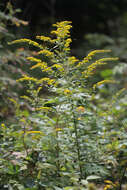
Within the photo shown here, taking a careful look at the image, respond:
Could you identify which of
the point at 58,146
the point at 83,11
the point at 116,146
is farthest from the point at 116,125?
the point at 83,11

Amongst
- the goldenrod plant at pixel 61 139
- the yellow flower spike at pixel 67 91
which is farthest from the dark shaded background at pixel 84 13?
the yellow flower spike at pixel 67 91

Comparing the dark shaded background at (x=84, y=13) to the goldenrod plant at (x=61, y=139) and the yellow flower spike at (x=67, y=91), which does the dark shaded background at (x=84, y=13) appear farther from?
the yellow flower spike at (x=67, y=91)

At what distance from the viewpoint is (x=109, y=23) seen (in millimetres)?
10836

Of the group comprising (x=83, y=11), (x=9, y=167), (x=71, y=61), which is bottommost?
(x=9, y=167)

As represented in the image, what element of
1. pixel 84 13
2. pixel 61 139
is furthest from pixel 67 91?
pixel 84 13

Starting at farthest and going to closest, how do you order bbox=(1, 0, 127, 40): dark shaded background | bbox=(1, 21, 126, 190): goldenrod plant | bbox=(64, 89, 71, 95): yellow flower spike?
1. bbox=(1, 0, 127, 40): dark shaded background
2. bbox=(1, 21, 126, 190): goldenrod plant
3. bbox=(64, 89, 71, 95): yellow flower spike

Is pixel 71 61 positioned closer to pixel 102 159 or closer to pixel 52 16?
pixel 102 159

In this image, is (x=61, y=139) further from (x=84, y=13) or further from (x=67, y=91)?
(x=84, y=13)

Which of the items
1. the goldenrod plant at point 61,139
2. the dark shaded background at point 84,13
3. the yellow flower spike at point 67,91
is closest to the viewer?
the yellow flower spike at point 67,91

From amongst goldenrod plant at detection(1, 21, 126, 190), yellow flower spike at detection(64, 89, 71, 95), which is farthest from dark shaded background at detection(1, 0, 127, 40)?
yellow flower spike at detection(64, 89, 71, 95)

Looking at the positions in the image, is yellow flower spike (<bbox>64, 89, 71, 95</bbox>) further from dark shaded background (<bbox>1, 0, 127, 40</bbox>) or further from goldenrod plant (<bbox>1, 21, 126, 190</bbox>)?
dark shaded background (<bbox>1, 0, 127, 40</bbox>)

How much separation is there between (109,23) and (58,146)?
9843 millimetres

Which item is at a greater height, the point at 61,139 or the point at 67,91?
the point at 67,91

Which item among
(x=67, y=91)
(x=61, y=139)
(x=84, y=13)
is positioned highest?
(x=84, y=13)
